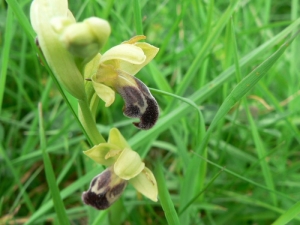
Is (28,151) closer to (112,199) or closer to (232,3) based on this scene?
(112,199)

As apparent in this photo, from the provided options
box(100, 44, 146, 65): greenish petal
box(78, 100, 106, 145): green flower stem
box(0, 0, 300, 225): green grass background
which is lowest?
box(0, 0, 300, 225): green grass background

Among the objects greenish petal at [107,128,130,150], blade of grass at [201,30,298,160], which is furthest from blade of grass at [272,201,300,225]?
greenish petal at [107,128,130,150]

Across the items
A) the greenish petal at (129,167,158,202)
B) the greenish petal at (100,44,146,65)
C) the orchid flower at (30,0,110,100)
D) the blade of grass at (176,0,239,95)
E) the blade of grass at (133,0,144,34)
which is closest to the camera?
the orchid flower at (30,0,110,100)

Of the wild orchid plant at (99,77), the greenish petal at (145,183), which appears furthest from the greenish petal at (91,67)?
the greenish petal at (145,183)

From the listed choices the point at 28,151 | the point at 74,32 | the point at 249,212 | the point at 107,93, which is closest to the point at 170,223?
the point at 107,93

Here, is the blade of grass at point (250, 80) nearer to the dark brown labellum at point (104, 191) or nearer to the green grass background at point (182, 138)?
the green grass background at point (182, 138)

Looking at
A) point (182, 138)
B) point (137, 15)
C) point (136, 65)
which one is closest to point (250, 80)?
point (136, 65)

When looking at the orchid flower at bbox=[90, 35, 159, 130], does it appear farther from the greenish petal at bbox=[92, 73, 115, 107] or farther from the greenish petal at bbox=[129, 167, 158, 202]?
the greenish petal at bbox=[129, 167, 158, 202]
